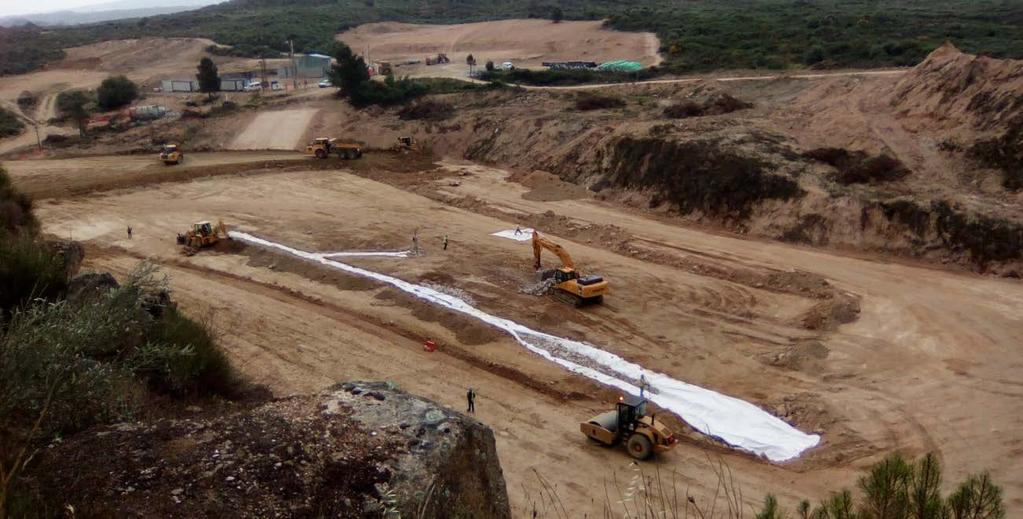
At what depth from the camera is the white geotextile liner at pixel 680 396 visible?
15.7 metres

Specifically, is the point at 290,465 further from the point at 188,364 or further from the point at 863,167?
the point at 863,167

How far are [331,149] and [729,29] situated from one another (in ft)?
133

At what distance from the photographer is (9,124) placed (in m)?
51.8

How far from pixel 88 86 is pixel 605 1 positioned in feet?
283

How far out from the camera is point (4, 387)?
740cm

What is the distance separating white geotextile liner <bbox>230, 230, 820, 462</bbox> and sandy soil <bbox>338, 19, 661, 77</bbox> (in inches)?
1743

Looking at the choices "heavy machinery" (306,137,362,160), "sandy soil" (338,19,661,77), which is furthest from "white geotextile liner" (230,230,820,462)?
"sandy soil" (338,19,661,77)

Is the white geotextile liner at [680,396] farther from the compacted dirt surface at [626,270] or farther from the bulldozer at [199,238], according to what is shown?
the bulldozer at [199,238]

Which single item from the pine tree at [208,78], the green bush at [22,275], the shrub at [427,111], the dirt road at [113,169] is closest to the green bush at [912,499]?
the green bush at [22,275]

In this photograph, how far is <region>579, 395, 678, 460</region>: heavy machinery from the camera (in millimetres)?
14516

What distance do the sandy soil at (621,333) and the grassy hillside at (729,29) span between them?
27.6 metres

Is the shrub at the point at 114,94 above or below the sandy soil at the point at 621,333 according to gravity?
above

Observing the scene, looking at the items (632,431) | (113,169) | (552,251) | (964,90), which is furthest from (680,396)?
(113,169)

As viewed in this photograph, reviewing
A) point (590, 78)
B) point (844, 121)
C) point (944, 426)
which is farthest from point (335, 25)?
point (944, 426)
